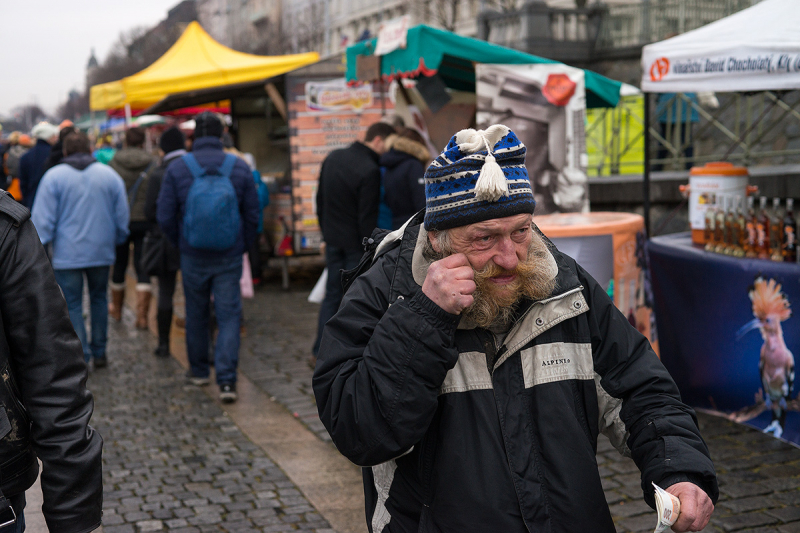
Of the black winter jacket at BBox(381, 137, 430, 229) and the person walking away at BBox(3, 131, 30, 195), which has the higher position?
the person walking away at BBox(3, 131, 30, 195)

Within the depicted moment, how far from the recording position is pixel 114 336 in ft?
27.5

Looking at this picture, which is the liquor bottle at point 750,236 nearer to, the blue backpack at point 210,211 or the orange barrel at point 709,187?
the orange barrel at point 709,187

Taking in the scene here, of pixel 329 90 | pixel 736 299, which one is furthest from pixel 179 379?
pixel 329 90

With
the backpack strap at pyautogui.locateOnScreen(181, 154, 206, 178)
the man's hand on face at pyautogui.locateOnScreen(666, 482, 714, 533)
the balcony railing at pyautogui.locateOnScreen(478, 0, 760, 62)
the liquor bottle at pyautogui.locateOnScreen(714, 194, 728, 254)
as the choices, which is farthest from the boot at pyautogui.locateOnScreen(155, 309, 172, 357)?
the balcony railing at pyautogui.locateOnScreen(478, 0, 760, 62)

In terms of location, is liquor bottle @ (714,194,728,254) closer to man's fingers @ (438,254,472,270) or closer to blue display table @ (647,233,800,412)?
blue display table @ (647,233,800,412)

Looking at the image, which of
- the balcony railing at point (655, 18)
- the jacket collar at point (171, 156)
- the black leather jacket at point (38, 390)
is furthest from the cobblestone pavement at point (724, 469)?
the balcony railing at point (655, 18)

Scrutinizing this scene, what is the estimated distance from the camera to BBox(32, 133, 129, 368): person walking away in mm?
6457

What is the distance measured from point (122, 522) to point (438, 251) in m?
2.80

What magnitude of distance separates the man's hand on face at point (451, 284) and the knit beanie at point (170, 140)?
6.27 meters

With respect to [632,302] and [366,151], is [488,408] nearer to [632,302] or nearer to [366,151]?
[632,302]

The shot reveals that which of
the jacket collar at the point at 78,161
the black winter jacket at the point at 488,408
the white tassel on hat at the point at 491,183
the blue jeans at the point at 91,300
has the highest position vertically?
the jacket collar at the point at 78,161

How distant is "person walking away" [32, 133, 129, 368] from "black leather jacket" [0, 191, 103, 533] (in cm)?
469

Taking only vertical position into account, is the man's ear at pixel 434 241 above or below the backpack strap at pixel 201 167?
below

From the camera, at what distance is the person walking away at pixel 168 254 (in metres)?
7.35
